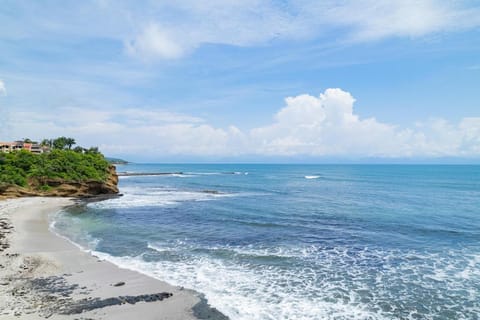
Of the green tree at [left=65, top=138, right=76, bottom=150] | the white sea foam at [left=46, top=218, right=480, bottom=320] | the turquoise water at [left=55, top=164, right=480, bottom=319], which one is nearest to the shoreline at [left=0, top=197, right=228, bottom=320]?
the white sea foam at [left=46, top=218, right=480, bottom=320]

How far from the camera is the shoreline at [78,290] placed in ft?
39.0

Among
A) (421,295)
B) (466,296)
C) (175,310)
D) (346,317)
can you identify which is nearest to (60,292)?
(175,310)

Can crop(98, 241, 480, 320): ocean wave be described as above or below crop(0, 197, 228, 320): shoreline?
below

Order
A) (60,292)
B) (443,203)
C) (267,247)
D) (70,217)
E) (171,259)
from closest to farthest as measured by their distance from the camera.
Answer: (60,292), (171,259), (267,247), (70,217), (443,203)

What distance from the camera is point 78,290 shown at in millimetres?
13875

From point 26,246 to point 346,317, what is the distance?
20481 mm

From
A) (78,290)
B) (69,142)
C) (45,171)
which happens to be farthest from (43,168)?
(69,142)

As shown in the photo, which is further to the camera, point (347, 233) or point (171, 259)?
point (347, 233)

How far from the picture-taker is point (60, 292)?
534 inches

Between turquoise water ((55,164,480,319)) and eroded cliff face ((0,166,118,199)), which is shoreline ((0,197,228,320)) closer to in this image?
turquoise water ((55,164,480,319))

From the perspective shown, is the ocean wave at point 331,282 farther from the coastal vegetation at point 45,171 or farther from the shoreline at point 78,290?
the coastal vegetation at point 45,171

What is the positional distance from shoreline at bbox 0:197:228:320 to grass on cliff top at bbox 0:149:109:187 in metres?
26.7

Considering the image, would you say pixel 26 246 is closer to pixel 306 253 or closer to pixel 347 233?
pixel 306 253

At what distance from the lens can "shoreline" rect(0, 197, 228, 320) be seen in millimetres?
11891
